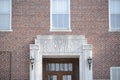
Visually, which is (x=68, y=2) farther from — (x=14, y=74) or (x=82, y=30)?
(x=14, y=74)

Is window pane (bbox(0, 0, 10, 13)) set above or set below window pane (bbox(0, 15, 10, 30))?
above

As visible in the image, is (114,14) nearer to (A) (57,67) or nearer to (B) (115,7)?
(B) (115,7)

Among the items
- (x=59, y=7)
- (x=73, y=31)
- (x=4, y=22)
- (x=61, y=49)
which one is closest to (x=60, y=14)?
(x=59, y=7)

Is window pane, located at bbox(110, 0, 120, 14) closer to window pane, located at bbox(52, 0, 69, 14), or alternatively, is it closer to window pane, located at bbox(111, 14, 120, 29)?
window pane, located at bbox(111, 14, 120, 29)

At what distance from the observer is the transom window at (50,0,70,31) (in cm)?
1803

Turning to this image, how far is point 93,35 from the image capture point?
58.4 feet

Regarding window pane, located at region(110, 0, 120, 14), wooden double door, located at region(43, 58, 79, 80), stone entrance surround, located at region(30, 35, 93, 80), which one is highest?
window pane, located at region(110, 0, 120, 14)

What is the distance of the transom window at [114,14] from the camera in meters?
18.1

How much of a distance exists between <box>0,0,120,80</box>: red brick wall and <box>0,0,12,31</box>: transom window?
26 centimetres

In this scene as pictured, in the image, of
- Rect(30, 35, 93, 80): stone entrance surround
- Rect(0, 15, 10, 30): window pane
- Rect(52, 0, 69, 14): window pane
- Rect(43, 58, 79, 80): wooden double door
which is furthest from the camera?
Rect(43, 58, 79, 80): wooden double door

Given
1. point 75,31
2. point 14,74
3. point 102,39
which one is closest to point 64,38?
point 75,31

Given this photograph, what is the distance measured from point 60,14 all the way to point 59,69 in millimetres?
2929

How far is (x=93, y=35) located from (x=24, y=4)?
152 inches

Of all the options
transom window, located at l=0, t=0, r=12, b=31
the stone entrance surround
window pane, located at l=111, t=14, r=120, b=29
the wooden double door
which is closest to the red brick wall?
transom window, located at l=0, t=0, r=12, b=31
